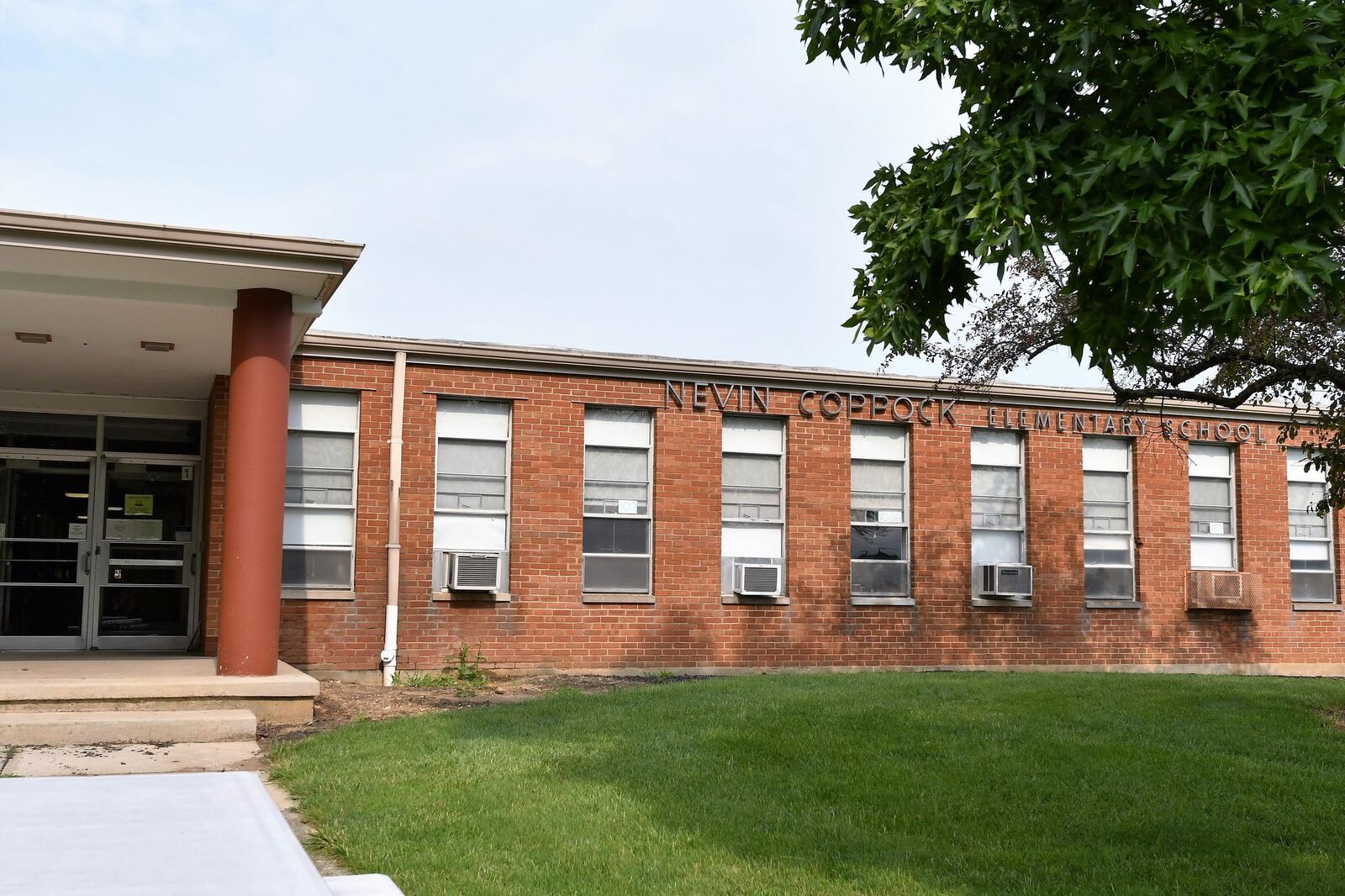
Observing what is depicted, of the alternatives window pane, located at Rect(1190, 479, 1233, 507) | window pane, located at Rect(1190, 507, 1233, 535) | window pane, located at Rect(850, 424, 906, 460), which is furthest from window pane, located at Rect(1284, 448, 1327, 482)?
window pane, located at Rect(850, 424, 906, 460)

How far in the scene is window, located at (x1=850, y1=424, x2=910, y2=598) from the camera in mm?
17812

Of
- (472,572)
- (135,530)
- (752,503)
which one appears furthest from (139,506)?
(752,503)

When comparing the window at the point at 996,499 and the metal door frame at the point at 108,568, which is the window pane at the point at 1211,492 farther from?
the metal door frame at the point at 108,568

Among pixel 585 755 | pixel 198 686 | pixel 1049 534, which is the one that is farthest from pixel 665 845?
pixel 1049 534

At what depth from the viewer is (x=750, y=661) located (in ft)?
56.0

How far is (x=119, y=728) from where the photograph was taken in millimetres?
9969

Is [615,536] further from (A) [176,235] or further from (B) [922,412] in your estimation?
(A) [176,235]

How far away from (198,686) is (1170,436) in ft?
48.5

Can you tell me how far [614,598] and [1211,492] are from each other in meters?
9.96

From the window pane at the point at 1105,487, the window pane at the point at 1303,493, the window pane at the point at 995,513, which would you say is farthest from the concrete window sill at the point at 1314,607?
the window pane at the point at 995,513

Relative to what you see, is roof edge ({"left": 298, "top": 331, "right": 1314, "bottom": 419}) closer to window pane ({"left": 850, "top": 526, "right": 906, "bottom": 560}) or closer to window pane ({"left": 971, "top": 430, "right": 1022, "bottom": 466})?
window pane ({"left": 971, "top": 430, "right": 1022, "bottom": 466})

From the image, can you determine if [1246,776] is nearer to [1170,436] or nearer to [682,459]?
[682,459]

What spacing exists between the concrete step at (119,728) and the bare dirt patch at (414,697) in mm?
302

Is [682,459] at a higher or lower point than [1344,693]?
higher
